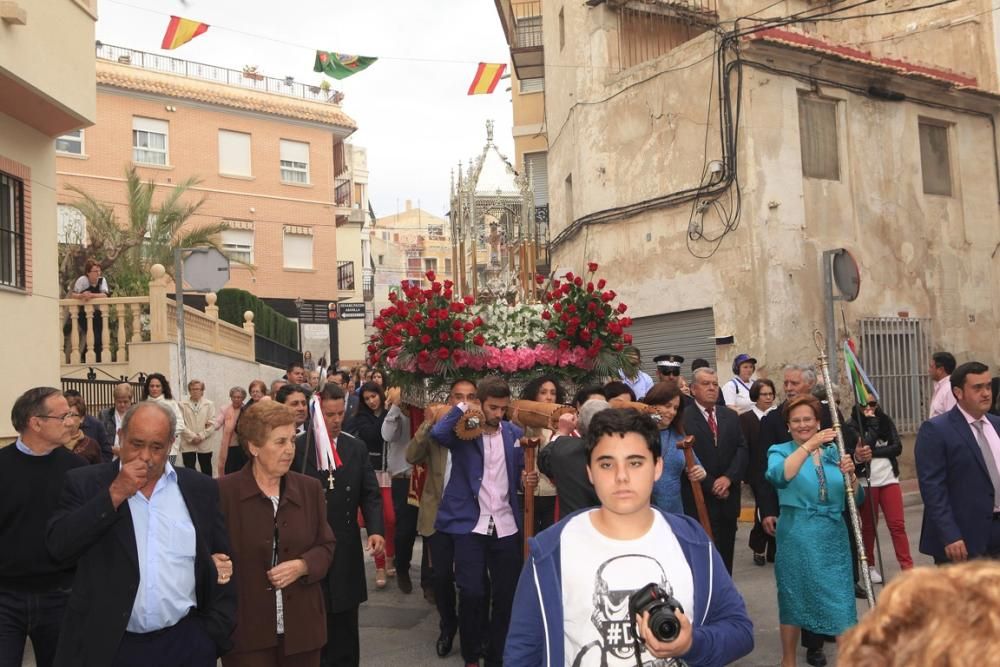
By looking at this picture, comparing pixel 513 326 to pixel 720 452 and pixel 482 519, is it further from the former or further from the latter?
pixel 482 519

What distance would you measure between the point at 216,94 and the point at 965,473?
32.9 m

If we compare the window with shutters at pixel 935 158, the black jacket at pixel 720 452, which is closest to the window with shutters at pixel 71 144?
the window with shutters at pixel 935 158

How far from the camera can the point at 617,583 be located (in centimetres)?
311

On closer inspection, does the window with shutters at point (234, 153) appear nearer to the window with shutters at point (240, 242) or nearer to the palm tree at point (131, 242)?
the window with shutters at point (240, 242)

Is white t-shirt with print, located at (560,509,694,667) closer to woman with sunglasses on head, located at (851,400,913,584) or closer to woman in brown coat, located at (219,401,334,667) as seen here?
woman in brown coat, located at (219,401,334,667)

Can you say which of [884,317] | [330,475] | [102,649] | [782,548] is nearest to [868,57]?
[884,317]

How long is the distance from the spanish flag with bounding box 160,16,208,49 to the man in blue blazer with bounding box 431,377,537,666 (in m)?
17.1

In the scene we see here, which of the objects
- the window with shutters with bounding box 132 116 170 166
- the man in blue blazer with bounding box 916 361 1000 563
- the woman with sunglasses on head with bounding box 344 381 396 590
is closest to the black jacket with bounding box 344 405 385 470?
the woman with sunglasses on head with bounding box 344 381 396 590

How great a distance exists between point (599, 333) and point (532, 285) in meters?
1.90

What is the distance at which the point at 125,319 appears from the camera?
55.0 feet

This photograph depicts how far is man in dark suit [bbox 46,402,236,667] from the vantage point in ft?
12.6

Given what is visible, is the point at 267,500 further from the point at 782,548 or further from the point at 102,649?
the point at 782,548

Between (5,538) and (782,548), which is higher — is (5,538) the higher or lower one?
the higher one

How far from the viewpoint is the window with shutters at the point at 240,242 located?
3553cm
